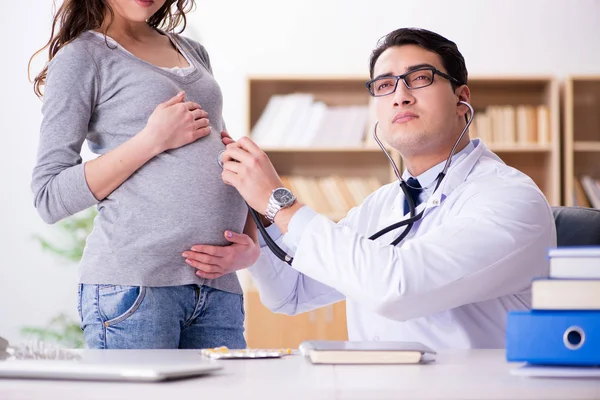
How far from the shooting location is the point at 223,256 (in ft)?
5.06

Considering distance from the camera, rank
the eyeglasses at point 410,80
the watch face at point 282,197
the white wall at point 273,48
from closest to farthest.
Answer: the watch face at point 282,197, the eyeglasses at point 410,80, the white wall at point 273,48

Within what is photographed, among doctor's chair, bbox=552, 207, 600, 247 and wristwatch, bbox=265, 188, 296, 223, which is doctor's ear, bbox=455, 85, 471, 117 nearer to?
doctor's chair, bbox=552, 207, 600, 247

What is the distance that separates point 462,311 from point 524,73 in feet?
10.3

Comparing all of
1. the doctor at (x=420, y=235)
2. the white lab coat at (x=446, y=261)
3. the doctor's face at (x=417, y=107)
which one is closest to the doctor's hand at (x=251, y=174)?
the doctor at (x=420, y=235)

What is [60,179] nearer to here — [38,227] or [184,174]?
[184,174]

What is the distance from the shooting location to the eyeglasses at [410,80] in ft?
5.95

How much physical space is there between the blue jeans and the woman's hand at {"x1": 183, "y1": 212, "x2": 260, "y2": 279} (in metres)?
0.05

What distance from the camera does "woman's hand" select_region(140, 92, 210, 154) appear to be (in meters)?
1.47

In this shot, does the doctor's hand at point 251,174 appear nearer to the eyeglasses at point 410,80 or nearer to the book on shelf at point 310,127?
the eyeglasses at point 410,80

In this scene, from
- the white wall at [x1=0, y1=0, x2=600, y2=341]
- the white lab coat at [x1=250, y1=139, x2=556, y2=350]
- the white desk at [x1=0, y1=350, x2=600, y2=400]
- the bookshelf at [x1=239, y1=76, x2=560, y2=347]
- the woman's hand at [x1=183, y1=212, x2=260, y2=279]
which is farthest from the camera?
the white wall at [x1=0, y1=0, x2=600, y2=341]

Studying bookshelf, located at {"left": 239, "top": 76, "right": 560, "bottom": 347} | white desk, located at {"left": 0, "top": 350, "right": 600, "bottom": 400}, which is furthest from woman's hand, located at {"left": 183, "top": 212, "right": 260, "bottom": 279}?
bookshelf, located at {"left": 239, "top": 76, "right": 560, "bottom": 347}

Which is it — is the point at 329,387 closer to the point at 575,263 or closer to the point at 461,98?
the point at 575,263

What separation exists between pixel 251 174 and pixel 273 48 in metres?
3.19

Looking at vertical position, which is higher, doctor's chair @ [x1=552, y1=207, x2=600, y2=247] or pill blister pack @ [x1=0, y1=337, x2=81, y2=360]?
doctor's chair @ [x1=552, y1=207, x2=600, y2=247]
